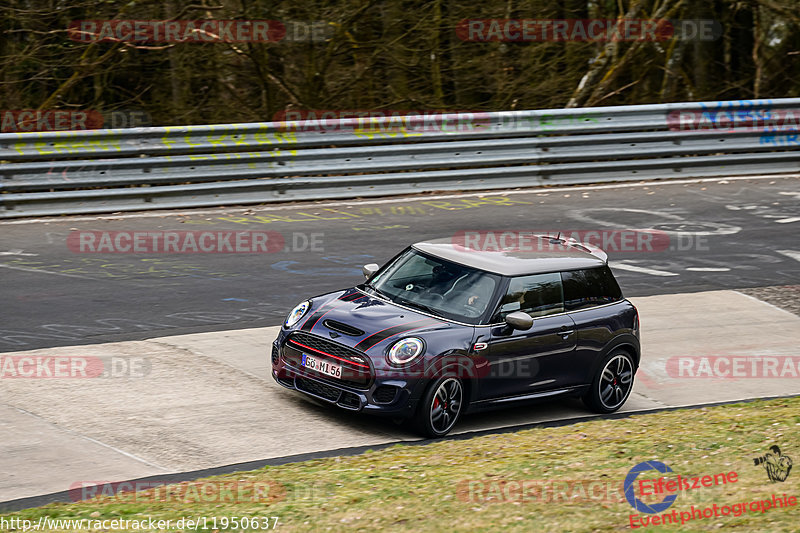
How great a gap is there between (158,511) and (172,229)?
8.91 m

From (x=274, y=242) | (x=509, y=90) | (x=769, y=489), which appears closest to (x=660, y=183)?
(x=509, y=90)

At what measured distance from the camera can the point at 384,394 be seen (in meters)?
8.06

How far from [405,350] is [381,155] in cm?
910

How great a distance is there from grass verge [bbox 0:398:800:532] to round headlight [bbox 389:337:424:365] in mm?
686

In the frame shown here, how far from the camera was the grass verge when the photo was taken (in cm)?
584

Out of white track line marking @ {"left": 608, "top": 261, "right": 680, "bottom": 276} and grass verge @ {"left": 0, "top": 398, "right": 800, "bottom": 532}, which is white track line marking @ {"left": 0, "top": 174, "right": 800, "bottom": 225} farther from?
grass verge @ {"left": 0, "top": 398, "right": 800, "bottom": 532}

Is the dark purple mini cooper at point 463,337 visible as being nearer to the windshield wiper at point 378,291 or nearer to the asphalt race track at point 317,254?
the windshield wiper at point 378,291

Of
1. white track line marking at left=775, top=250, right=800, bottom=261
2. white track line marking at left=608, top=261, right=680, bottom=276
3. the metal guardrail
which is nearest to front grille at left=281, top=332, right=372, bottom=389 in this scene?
Result: white track line marking at left=608, top=261, right=680, bottom=276

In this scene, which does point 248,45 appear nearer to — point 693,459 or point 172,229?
point 172,229

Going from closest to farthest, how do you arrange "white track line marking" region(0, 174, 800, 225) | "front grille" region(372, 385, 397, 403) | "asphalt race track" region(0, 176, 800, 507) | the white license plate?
"asphalt race track" region(0, 176, 800, 507), "front grille" region(372, 385, 397, 403), the white license plate, "white track line marking" region(0, 174, 800, 225)

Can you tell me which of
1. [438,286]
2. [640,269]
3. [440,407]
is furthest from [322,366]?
[640,269]

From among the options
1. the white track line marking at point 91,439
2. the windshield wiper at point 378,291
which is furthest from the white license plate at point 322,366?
the white track line marking at point 91,439

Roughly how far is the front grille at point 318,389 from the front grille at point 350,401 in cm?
6

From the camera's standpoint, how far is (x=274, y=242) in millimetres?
14203
